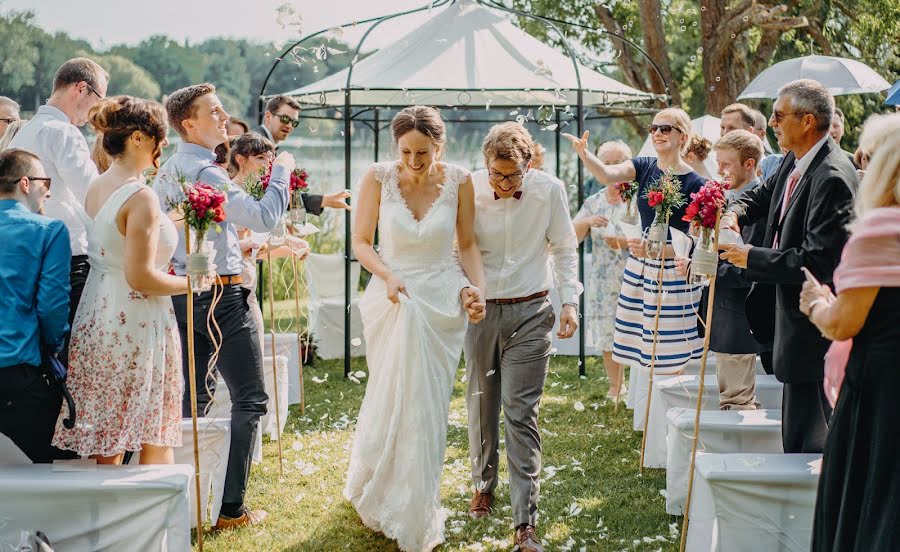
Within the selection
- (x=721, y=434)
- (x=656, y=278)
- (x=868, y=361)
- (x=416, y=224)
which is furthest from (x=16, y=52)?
(x=868, y=361)

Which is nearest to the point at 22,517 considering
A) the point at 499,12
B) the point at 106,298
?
the point at 106,298

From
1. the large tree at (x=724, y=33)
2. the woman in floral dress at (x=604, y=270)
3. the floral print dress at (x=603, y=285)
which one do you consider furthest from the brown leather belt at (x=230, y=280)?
the large tree at (x=724, y=33)

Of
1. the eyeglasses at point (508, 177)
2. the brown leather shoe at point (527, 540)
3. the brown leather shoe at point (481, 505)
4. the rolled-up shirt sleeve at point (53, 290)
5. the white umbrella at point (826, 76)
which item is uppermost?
the white umbrella at point (826, 76)

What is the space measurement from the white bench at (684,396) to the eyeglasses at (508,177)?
5.44ft

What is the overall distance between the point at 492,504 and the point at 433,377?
1023 millimetres

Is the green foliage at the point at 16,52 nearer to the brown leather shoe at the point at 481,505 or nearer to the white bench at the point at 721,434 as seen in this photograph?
the brown leather shoe at the point at 481,505

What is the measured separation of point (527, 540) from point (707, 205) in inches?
65.6

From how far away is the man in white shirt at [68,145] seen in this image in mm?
4367

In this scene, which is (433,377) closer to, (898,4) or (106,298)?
(106,298)

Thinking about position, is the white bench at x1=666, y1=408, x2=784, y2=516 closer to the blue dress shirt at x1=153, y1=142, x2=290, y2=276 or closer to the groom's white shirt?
the groom's white shirt

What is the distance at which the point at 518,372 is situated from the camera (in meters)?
4.45

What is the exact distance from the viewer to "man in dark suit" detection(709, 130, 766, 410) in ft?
16.9

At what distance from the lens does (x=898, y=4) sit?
43.1ft

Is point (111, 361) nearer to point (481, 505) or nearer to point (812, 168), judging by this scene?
point (481, 505)
